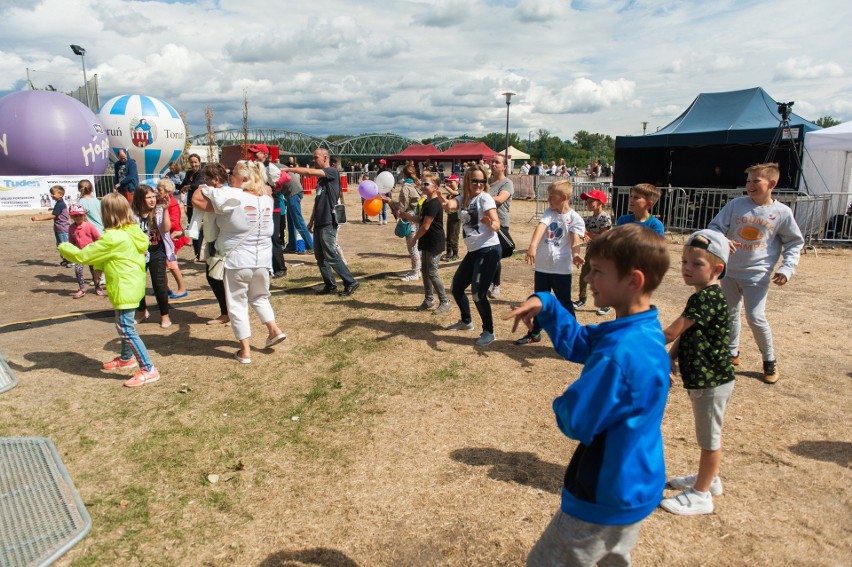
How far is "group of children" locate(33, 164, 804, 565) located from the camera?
1.76 metres

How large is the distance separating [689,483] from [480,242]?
322 centimetres

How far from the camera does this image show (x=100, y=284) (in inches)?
348

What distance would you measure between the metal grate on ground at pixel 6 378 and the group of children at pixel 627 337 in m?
0.79

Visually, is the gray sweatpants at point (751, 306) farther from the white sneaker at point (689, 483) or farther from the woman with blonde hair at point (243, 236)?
the woman with blonde hair at point (243, 236)

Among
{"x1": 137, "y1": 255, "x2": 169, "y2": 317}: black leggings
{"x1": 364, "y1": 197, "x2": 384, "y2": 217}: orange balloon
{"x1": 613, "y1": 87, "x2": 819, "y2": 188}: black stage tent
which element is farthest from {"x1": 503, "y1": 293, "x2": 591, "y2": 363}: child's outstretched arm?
{"x1": 613, "y1": 87, "x2": 819, "y2": 188}: black stage tent

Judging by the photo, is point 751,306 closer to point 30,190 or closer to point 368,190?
point 368,190

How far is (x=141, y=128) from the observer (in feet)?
75.0

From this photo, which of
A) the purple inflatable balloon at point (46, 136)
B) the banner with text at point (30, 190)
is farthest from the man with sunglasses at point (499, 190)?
the purple inflatable balloon at point (46, 136)

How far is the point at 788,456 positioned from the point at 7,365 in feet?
23.1

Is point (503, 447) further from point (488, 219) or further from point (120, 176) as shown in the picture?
point (120, 176)

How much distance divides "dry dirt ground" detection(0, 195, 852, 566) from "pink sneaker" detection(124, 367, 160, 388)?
0.10 meters

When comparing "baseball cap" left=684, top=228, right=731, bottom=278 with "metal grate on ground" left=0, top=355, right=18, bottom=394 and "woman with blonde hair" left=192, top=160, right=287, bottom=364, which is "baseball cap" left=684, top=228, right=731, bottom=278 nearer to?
"woman with blonde hair" left=192, top=160, right=287, bottom=364

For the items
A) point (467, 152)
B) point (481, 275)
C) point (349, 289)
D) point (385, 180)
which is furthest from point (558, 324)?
point (467, 152)

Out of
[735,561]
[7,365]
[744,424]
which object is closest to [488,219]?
[744,424]
